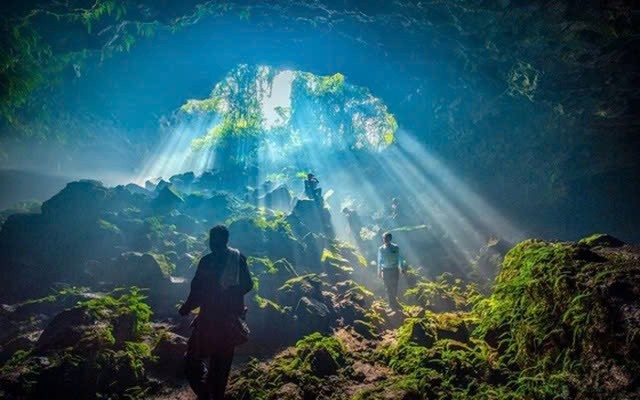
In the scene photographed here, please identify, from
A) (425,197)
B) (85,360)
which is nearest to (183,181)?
(425,197)

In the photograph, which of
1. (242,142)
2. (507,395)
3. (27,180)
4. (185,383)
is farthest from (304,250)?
(27,180)

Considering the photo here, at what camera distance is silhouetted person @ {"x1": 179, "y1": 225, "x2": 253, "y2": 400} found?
4297 mm

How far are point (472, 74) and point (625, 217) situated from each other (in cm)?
1179

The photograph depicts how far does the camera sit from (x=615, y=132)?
47.8ft

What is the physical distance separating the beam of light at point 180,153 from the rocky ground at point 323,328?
23839 millimetres

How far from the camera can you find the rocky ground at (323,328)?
3.91m

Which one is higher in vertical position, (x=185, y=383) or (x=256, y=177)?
(x=256, y=177)

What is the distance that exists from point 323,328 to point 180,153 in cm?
4098

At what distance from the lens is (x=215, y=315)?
171 inches

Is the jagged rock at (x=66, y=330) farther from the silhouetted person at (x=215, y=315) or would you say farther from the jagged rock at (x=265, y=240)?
the jagged rock at (x=265, y=240)

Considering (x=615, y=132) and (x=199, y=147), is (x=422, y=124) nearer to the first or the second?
(x=615, y=132)

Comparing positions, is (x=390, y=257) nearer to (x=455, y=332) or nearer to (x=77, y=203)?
(x=455, y=332)

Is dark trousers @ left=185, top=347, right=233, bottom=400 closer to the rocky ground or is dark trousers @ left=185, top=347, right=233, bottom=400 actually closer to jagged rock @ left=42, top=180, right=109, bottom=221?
the rocky ground

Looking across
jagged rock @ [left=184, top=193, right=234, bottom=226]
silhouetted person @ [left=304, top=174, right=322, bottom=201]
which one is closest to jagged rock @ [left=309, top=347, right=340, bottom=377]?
silhouetted person @ [left=304, top=174, right=322, bottom=201]
